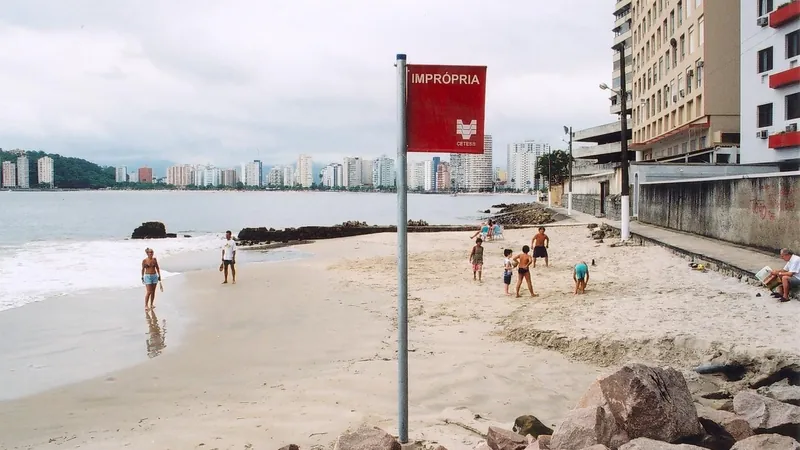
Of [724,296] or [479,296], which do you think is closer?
[724,296]

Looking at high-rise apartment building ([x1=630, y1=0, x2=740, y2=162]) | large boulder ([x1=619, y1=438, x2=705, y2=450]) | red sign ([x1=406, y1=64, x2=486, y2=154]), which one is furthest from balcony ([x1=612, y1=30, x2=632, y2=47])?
large boulder ([x1=619, y1=438, x2=705, y2=450])

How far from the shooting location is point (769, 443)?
4137 millimetres

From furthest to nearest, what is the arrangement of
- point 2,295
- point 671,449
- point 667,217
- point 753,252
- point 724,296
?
point 667,217, point 2,295, point 753,252, point 724,296, point 671,449

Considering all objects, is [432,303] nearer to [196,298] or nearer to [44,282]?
[196,298]

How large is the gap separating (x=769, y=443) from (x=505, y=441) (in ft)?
6.18

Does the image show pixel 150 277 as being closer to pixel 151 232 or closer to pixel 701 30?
pixel 151 232

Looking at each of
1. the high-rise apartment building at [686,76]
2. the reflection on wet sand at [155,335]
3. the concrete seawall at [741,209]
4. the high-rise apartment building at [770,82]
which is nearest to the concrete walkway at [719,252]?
the concrete seawall at [741,209]

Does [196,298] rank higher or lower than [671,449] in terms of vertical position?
lower

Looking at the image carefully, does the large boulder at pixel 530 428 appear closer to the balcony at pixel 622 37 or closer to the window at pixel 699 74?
the window at pixel 699 74

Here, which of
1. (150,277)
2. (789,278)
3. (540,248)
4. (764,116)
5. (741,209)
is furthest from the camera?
(764,116)

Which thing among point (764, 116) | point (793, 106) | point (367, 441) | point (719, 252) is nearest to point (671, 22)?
point (764, 116)

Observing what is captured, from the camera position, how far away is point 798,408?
5.12m

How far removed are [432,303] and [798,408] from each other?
898cm

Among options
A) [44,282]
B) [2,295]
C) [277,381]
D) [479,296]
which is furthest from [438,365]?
[44,282]
